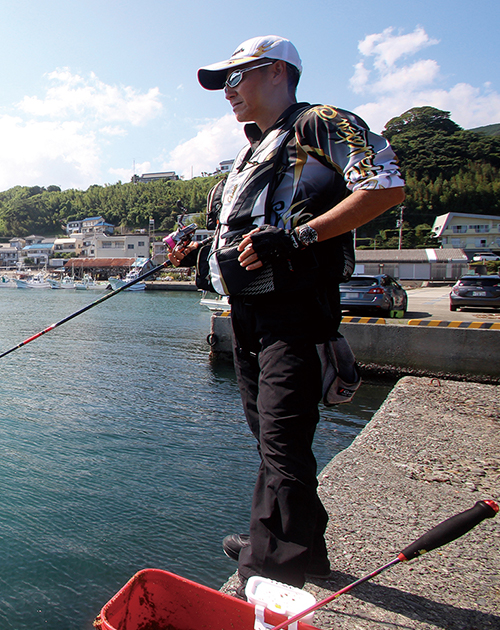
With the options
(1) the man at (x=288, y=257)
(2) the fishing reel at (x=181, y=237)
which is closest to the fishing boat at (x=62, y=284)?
(2) the fishing reel at (x=181, y=237)

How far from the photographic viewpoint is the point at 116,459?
13.4ft

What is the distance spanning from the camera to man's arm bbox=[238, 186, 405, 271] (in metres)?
1.47

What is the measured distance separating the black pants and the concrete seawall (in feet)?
25.2

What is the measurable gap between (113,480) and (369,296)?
29.5 feet

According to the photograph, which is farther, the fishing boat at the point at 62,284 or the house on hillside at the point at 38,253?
the house on hillside at the point at 38,253

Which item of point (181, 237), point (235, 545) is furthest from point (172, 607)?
point (181, 237)

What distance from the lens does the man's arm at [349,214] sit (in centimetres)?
147

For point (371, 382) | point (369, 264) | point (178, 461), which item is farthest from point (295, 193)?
point (369, 264)

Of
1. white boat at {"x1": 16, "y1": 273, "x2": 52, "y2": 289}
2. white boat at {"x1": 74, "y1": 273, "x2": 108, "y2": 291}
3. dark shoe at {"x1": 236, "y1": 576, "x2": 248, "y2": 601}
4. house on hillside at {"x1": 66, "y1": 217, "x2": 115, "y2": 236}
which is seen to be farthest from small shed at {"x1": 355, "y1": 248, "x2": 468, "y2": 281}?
house on hillside at {"x1": 66, "y1": 217, "x2": 115, "y2": 236}

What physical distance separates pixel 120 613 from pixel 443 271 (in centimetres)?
5476

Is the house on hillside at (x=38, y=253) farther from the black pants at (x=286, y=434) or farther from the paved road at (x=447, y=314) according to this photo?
the black pants at (x=286, y=434)

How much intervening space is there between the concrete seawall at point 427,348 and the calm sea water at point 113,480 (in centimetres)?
86

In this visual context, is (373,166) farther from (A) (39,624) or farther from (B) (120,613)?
(A) (39,624)

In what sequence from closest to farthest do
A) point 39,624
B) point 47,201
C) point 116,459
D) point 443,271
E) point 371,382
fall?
point 39,624
point 116,459
point 371,382
point 443,271
point 47,201
